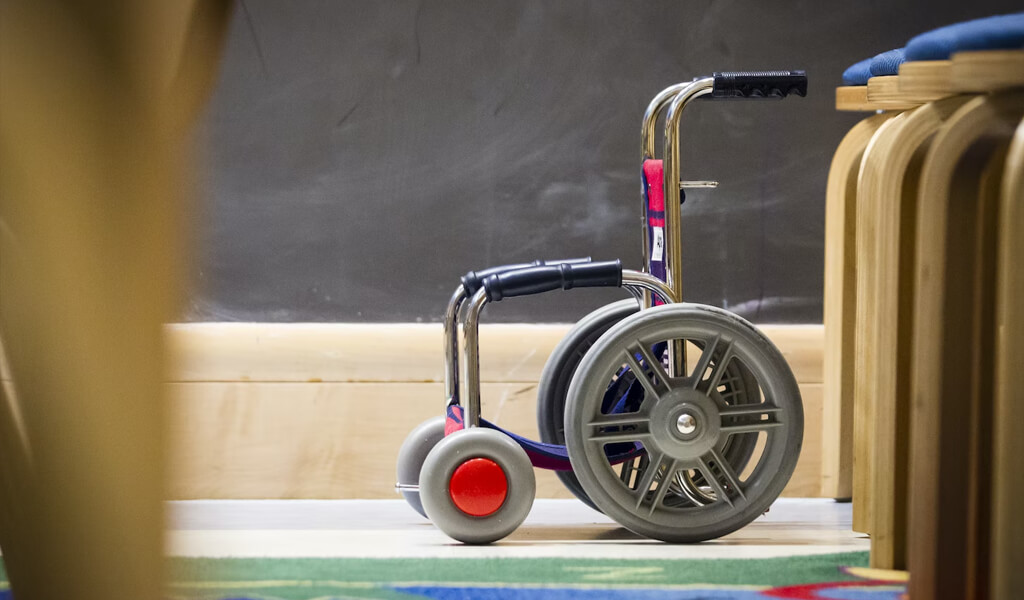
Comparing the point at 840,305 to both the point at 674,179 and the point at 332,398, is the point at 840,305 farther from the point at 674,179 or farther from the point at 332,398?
the point at 332,398

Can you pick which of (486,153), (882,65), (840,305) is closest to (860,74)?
(882,65)

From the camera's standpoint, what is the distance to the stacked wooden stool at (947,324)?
84 cm

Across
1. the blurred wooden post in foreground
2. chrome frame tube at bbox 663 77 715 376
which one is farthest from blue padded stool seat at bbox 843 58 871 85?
the blurred wooden post in foreground

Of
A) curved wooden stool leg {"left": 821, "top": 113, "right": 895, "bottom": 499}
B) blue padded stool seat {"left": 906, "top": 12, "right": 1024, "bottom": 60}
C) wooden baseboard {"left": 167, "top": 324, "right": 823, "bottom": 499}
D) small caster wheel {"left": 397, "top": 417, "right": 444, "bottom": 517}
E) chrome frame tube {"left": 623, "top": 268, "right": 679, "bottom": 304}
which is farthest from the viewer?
wooden baseboard {"left": 167, "top": 324, "right": 823, "bottom": 499}

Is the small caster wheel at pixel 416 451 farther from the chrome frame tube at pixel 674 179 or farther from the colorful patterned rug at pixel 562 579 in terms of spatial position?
the chrome frame tube at pixel 674 179

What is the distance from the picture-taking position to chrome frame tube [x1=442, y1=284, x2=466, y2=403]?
1.71 meters

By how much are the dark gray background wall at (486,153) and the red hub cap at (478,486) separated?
0.76 meters

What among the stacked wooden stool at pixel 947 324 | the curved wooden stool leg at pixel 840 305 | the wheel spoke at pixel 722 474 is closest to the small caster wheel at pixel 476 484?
the wheel spoke at pixel 722 474

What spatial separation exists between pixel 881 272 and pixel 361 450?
1178 millimetres

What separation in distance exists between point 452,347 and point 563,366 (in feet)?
0.60

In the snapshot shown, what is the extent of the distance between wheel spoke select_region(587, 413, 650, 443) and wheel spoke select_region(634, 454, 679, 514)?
1.4 inches

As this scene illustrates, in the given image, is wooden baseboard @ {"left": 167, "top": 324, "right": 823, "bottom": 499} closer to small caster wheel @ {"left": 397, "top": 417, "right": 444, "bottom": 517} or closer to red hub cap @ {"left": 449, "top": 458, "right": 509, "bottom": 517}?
small caster wheel @ {"left": 397, "top": 417, "right": 444, "bottom": 517}

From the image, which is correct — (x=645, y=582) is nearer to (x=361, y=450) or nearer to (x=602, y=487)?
(x=602, y=487)

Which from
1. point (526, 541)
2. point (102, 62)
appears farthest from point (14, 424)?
point (526, 541)
